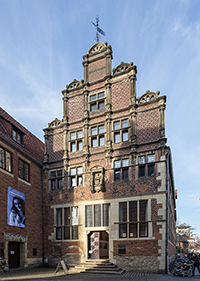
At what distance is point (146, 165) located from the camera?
17.0 metres

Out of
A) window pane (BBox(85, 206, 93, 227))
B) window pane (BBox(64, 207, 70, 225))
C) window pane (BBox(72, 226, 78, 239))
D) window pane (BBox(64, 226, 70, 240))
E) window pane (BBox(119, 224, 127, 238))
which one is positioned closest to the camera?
window pane (BBox(119, 224, 127, 238))

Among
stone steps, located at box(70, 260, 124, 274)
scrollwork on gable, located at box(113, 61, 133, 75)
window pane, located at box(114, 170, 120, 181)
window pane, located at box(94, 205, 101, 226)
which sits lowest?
stone steps, located at box(70, 260, 124, 274)

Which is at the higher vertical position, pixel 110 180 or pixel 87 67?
pixel 87 67

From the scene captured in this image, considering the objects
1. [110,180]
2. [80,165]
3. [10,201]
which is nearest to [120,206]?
[110,180]

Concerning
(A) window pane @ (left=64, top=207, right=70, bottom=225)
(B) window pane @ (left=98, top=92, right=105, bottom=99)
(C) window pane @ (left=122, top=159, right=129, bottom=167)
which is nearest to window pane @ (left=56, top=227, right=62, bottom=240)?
(A) window pane @ (left=64, top=207, right=70, bottom=225)

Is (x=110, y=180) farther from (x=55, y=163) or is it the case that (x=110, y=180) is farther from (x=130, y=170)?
(x=55, y=163)

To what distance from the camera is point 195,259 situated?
586 inches

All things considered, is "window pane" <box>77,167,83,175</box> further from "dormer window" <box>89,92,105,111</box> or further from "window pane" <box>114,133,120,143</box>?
"dormer window" <box>89,92,105,111</box>

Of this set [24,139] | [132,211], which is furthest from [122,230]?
[24,139]

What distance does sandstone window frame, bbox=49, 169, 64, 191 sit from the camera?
784 inches

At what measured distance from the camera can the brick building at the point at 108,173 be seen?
1619 cm

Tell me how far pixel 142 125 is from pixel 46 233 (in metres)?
10.6

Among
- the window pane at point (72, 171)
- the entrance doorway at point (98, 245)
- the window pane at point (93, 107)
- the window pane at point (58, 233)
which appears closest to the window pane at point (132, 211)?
the entrance doorway at point (98, 245)

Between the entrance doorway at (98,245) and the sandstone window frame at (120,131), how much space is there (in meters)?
6.55
